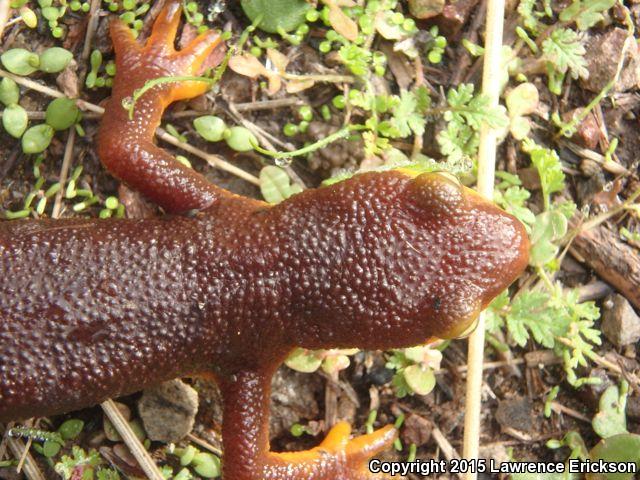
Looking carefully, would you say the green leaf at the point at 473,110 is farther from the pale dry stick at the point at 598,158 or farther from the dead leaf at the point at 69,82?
the dead leaf at the point at 69,82

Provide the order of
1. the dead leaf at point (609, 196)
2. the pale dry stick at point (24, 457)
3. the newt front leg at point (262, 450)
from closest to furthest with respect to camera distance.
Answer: the newt front leg at point (262, 450) < the pale dry stick at point (24, 457) < the dead leaf at point (609, 196)

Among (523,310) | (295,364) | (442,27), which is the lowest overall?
(295,364)

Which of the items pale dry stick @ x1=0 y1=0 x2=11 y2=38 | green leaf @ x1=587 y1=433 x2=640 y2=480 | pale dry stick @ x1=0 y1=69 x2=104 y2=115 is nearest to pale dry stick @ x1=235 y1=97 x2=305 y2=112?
pale dry stick @ x1=0 y1=69 x2=104 y2=115

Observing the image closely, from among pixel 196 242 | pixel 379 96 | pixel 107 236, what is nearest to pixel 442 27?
pixel 379 96

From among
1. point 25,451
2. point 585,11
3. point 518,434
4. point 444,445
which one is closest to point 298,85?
point 585,11

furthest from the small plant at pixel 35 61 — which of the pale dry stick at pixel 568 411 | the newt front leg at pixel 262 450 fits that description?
the pale dry stick at pixel 568 411

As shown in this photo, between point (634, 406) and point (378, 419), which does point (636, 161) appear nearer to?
point (634, 406)
